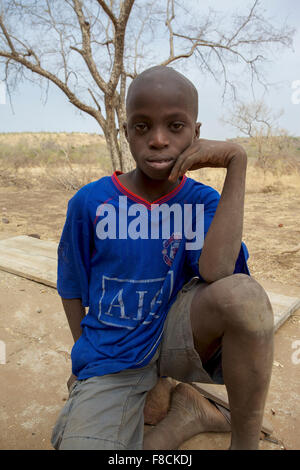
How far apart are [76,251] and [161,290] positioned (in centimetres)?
35

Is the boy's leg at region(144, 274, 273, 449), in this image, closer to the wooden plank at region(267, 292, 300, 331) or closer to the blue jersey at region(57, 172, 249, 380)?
the blue jersey at region(57, 172, 249, 380)

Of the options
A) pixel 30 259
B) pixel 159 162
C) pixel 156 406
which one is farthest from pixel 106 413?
pixel 30 259

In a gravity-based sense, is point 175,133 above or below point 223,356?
above

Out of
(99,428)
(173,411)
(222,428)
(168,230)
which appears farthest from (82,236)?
(222,428)

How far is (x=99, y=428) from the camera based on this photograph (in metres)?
1.10

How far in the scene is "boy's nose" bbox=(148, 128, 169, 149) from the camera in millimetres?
1182

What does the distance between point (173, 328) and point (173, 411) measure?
15.7 inches

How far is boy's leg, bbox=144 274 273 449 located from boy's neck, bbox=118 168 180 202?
0.38 meters

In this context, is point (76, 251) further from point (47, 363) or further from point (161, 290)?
point (47, 363)

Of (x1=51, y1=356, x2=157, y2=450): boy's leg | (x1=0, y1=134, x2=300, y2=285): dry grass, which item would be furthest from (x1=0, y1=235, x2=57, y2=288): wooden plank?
(x1=51, y1=356, x2=157, y2=450): boy's leg

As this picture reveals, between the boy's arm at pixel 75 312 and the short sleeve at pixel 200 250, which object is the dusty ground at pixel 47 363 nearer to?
the boy's arm at pixel 75 312

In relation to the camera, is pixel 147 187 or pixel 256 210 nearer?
pixel 147 187

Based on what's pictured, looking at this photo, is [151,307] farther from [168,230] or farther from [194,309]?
[168,230]

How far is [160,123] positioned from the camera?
1.19 m
